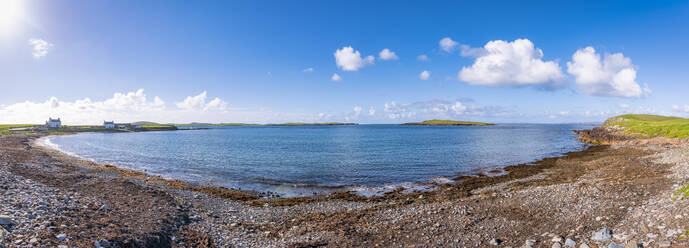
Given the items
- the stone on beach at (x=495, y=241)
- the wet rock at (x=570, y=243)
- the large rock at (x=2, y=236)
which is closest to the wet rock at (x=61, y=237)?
the large rock at (x=2, y=236)

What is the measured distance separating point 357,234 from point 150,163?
44.1 m

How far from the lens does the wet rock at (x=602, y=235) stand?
33.7 feet

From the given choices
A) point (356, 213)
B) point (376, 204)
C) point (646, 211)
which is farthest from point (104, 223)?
point (646, 211)

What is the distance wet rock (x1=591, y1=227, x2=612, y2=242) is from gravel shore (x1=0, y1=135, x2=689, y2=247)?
1.2 inches

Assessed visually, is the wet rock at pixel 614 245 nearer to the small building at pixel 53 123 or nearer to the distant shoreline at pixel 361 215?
the distant shoreline at pixel 361 215

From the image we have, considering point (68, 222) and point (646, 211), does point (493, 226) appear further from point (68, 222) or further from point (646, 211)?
point (68, 222)

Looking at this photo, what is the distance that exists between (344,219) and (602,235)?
11.6 meters

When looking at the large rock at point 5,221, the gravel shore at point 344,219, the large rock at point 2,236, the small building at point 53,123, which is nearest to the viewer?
the large rock at point 2,236

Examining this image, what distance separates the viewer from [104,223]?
1282cm

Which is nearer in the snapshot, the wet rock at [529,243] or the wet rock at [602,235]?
the wet rock at [602,235]

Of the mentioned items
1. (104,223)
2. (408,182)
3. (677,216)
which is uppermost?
(677,216)

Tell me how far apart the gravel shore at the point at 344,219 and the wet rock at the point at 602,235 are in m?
0.03

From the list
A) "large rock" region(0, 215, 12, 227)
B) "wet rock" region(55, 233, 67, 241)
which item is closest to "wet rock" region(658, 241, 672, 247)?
"wet rock" region(55, 233, 67, 241)

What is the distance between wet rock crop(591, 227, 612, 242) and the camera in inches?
404
